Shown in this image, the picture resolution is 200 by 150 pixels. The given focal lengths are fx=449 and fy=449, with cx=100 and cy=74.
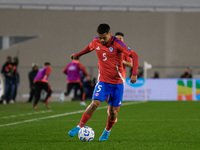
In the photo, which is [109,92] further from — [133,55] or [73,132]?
[73,132]

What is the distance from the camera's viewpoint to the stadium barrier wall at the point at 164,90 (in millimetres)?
24734

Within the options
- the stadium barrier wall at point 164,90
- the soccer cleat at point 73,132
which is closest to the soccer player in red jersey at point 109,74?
the soccer cleat at point 73,132

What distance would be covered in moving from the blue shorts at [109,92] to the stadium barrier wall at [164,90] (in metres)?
17.4

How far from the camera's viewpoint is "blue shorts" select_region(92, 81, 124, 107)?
7.54 meters

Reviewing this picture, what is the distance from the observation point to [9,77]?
22.8 metres

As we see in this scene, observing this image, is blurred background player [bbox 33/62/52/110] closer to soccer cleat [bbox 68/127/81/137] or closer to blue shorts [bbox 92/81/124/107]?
blue shorts [bbox 92/81/124/107]

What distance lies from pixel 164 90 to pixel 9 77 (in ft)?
28.1

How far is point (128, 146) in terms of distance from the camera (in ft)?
22.8

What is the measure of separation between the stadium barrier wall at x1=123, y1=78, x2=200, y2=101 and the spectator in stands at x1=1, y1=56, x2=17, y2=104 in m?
6.36

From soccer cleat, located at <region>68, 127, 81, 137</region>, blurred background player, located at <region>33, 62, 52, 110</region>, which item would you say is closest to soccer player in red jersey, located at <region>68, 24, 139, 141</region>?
soccer cleat, located at <region>68, 127, 81, 137</region>

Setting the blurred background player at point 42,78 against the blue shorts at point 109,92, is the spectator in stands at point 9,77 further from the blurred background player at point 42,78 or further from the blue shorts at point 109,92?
the blue shorts at point 109,92

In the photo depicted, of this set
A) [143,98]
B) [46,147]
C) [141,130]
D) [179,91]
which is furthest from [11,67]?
[46,147]

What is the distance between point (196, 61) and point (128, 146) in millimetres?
25565

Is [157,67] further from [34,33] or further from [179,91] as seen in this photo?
[34,33]
